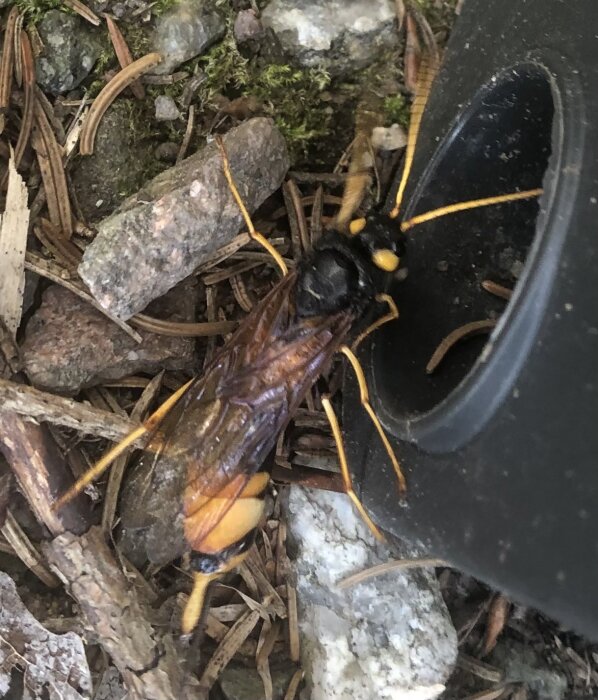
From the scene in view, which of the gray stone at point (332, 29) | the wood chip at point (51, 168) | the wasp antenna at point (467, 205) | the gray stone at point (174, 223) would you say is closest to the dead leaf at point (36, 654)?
the gray stone at point (174, 223)

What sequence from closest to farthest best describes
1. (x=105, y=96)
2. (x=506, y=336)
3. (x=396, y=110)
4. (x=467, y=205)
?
1. (x=506, y=336)
2. (x=467, y=205)
3. (x=105, y=96)
4. (x=396, y=110)

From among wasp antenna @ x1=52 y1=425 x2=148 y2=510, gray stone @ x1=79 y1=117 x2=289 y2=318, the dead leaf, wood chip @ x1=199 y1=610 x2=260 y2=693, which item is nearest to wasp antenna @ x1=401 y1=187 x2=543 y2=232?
gray stone @ x1=79 y1=117 x2=289 y2=318

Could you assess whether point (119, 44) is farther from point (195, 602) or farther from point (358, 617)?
point (358, 617)

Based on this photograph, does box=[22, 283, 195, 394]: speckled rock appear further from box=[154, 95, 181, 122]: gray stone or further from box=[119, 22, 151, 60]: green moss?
box=[119, 22, 151, 60]: green moss

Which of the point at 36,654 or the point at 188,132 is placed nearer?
the point at 36,654

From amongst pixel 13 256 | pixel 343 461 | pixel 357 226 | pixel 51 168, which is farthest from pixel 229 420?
pixel 51 168
